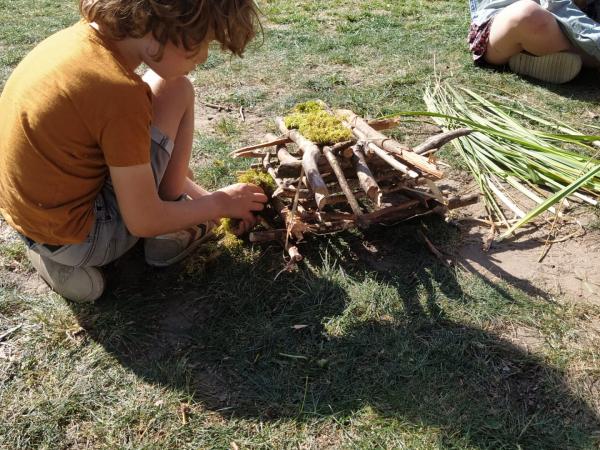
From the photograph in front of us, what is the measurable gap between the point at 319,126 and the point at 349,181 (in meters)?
0.28

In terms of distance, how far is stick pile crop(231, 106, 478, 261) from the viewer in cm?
228

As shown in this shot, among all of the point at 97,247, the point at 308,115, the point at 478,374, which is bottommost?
the point at 478,374

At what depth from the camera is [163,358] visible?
6.82ft

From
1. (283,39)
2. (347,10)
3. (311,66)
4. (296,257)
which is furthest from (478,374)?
(347,10)

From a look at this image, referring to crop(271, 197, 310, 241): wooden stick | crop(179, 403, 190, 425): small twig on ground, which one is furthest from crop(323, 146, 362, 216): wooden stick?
crop(179, 403, 190, 425): small twig on ground

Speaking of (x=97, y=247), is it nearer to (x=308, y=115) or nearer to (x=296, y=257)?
(x=296, y=257)

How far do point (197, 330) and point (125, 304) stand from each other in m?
0.35

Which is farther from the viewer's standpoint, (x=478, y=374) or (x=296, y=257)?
(x=296, y=257)

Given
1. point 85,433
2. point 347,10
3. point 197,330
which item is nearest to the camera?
point 85,433

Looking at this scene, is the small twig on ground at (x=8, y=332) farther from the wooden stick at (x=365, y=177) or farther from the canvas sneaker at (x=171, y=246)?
the wooden stick at (x=365, y=177)

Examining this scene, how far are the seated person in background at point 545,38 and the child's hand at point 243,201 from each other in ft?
8.73

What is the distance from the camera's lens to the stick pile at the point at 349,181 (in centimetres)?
228

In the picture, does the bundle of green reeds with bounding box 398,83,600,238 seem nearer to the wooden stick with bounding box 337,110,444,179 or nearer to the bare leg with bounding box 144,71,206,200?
the wooden stick with bounding box 337,110,444,179

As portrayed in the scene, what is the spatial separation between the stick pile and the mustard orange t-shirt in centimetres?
71
